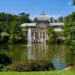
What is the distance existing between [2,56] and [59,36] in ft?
89.8

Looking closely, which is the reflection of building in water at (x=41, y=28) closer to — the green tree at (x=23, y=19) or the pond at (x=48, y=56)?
the green tree at (x=23, y=19)

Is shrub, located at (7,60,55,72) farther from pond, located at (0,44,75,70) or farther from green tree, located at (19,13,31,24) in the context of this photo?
green tree, located at (19,13,31,24)

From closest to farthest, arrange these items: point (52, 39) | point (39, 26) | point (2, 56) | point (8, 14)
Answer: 1. point (2, 56)
2. point (52, 39)
3. point (39, 26)
4. point (8, 14)

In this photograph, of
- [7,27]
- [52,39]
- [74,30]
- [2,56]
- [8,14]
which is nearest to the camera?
[2,56]

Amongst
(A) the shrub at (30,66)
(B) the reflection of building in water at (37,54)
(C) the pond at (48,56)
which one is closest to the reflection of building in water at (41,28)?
(B) the reflection of building in water at (37,54)

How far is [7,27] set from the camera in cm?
4012

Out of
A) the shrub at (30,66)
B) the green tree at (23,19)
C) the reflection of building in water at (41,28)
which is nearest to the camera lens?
the shrub at (30,66)

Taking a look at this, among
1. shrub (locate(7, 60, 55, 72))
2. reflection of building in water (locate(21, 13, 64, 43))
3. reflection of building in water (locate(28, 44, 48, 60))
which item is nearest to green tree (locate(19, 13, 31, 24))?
reflection of building in water (locate(21, 13, 64, 43))

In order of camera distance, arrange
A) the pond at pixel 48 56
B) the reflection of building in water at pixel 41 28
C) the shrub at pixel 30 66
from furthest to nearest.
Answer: the reflection of building in water at pixel 41 28, the pond at pixel 48 56, the shrub at pixel 30 66

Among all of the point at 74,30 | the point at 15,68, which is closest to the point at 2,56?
the point at 15,68

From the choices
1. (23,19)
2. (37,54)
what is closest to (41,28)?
(23,19)

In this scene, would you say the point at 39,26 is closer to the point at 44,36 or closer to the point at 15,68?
the point at 44,36

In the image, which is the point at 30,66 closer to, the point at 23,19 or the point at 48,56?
the point at 48,56

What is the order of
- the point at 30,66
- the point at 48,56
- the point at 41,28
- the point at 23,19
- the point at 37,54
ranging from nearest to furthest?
the point at 30,66
the point at 48,56
the point at 37,54
the point at 41,28
the point at 23,19
